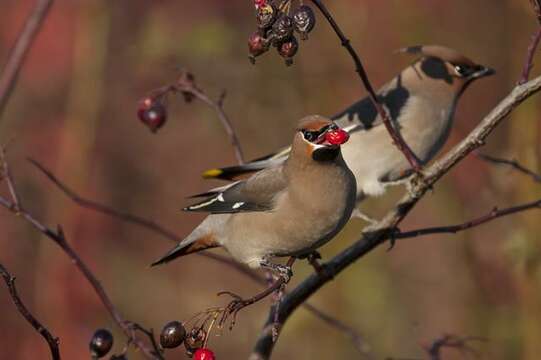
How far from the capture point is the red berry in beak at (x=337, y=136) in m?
3.08

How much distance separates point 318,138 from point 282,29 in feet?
2.61

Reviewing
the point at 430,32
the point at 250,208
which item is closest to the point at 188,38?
the point at 430,32

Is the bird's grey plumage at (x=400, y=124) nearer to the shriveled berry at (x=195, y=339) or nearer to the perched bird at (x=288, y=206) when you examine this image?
the perched bird at (x=288, y=206)

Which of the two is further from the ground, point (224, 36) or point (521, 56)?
point (224, 36)

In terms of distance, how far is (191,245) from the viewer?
3732 millimetres

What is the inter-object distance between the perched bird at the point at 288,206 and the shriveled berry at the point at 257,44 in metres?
0.50

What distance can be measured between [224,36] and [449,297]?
2.58m

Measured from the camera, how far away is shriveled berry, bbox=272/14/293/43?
2.59 m

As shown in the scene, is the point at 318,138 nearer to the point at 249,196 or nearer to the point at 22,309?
the point at 249,196

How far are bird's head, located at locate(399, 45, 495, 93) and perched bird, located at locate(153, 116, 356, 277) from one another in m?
1.67

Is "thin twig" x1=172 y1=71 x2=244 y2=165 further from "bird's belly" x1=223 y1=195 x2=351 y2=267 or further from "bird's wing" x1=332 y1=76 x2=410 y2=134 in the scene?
"bird's wing" x1=332 y1=76 x2=410 y2=134

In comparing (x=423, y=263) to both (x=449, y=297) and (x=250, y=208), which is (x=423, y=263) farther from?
(x=250, y=208)

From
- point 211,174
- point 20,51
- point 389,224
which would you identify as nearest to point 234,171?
point 211,174

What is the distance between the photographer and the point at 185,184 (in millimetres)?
8555
